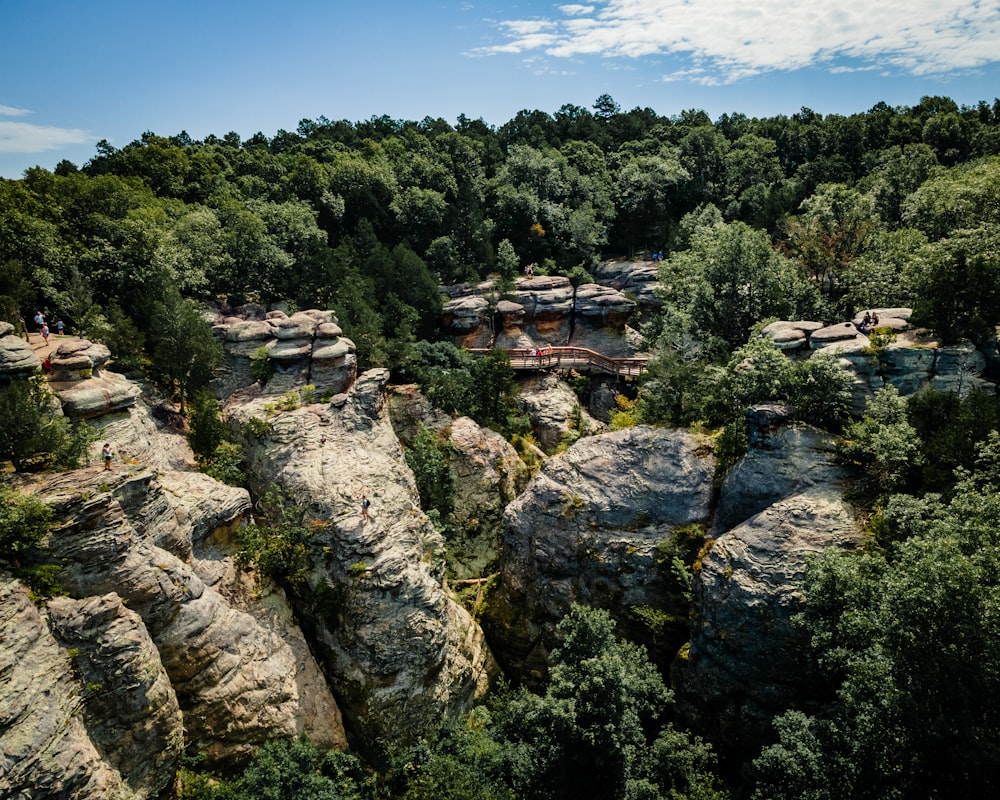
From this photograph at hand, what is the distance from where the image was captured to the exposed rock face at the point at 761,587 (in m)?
21.1

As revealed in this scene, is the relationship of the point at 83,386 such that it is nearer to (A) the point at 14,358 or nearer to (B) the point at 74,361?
(B) the point at 74,361

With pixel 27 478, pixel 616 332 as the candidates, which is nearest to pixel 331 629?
pixel 27 478

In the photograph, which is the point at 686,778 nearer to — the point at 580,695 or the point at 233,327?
the point at 580,695

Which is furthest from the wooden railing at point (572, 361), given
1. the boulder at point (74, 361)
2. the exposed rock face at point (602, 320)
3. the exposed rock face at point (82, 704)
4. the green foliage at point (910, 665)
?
the exposed rock face at point (82, 704)

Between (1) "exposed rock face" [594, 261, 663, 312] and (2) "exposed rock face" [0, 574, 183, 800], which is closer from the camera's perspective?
(2) "exposed rock face" [0, 574, 183, 800]

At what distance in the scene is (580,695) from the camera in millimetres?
20812

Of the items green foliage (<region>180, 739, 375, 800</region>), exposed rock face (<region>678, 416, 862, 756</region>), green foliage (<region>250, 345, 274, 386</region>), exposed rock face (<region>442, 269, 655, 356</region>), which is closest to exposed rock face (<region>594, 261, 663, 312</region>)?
exposed rock face (<region>442, 269, 655, 356</region>)

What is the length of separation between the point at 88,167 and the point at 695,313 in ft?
201

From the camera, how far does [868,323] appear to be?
27016 millimetres

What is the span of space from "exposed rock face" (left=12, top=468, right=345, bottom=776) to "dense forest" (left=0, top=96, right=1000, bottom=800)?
6.25 ft

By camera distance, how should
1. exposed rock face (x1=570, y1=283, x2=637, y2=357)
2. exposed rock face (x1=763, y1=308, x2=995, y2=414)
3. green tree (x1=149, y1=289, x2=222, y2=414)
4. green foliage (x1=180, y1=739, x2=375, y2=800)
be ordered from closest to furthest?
green foliage (x1=180, y1=739, x2=375, y2=800) → exposed rock face (x1=763, y1=308, x2=995, y2=414) → green tree (x1=149, y1=289, x2=222, y2=414) → exposed rock face (x1=570, y1=283, x2=637, y2=357)

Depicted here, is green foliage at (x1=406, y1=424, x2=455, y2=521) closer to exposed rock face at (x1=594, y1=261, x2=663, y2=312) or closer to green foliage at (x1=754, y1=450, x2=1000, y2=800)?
green foliage at (x1=754, y1=450, x2=1000, y2=800)

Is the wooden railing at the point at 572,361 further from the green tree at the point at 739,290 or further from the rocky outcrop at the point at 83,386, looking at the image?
the rocky outcrop at the point at 83,386

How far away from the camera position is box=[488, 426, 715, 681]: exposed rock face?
26.0 m
